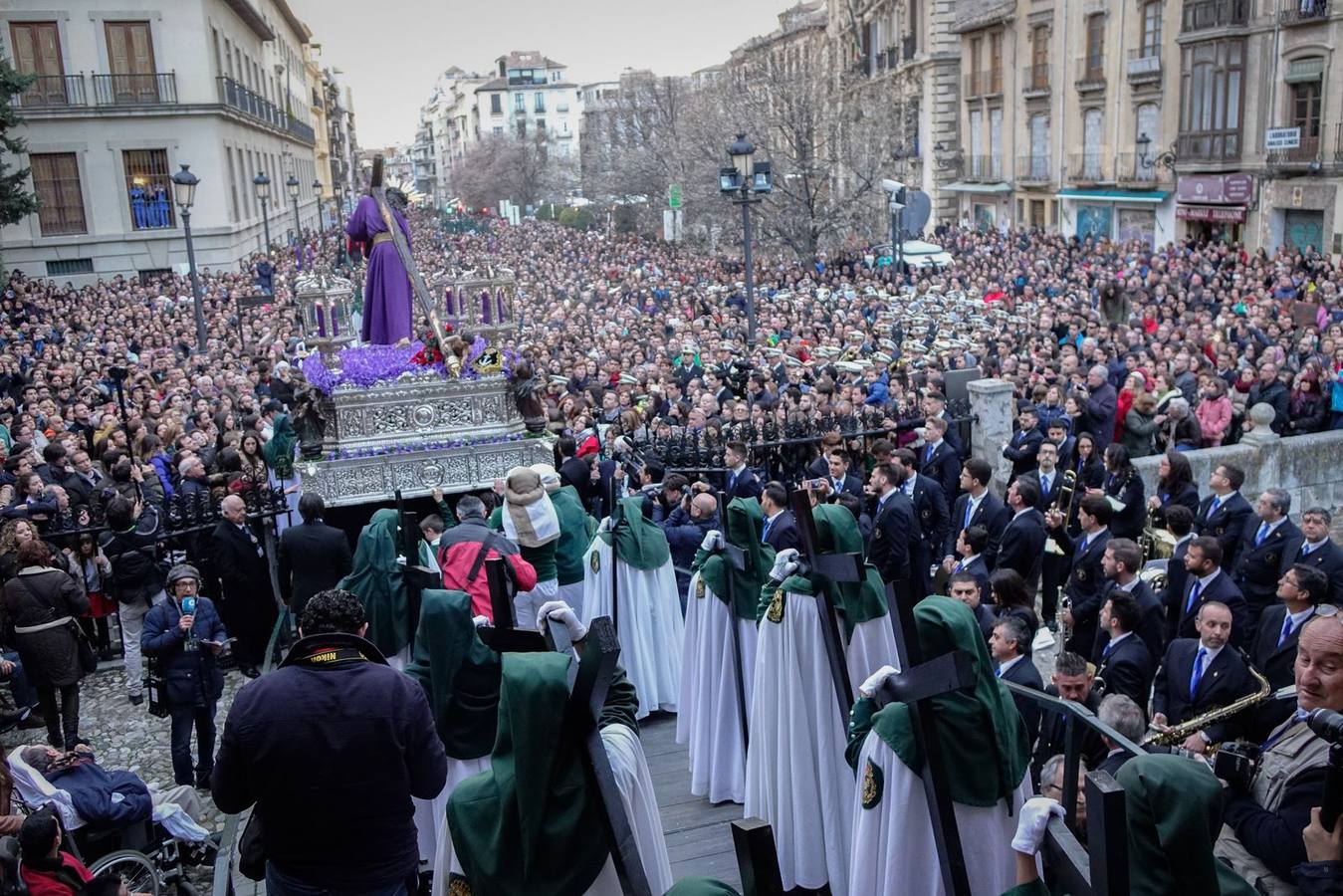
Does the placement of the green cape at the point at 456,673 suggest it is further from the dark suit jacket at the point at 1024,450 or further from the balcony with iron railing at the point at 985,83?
the balcony with iron railing at the point at 985,83

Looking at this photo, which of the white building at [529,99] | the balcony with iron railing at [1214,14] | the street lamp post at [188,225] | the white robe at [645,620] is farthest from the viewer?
the white building at [529,99]

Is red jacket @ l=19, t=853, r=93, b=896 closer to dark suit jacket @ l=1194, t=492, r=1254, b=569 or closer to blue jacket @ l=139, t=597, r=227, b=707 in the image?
blue jacket @ l=139, t=597, r=227, b=707

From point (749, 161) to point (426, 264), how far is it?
22.6m

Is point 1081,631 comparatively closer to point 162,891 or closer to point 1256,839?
point 1256,839

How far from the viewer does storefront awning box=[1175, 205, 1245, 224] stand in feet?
99.7

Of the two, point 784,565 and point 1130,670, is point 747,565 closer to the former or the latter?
point 784,565

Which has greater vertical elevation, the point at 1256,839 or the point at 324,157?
the point at 324,157

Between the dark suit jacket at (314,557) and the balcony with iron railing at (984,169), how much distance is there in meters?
40.7

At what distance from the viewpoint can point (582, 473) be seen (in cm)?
1073

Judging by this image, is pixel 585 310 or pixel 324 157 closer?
pixel 585 310

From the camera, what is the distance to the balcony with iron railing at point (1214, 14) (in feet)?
98.3

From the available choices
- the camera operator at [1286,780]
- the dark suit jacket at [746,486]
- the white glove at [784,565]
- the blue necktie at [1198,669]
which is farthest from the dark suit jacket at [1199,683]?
the dark suit jacket at [746,486]

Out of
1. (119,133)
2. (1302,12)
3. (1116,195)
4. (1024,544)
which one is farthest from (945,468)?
(119,133)

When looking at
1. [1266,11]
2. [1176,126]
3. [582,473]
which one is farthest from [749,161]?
[1176,126]
